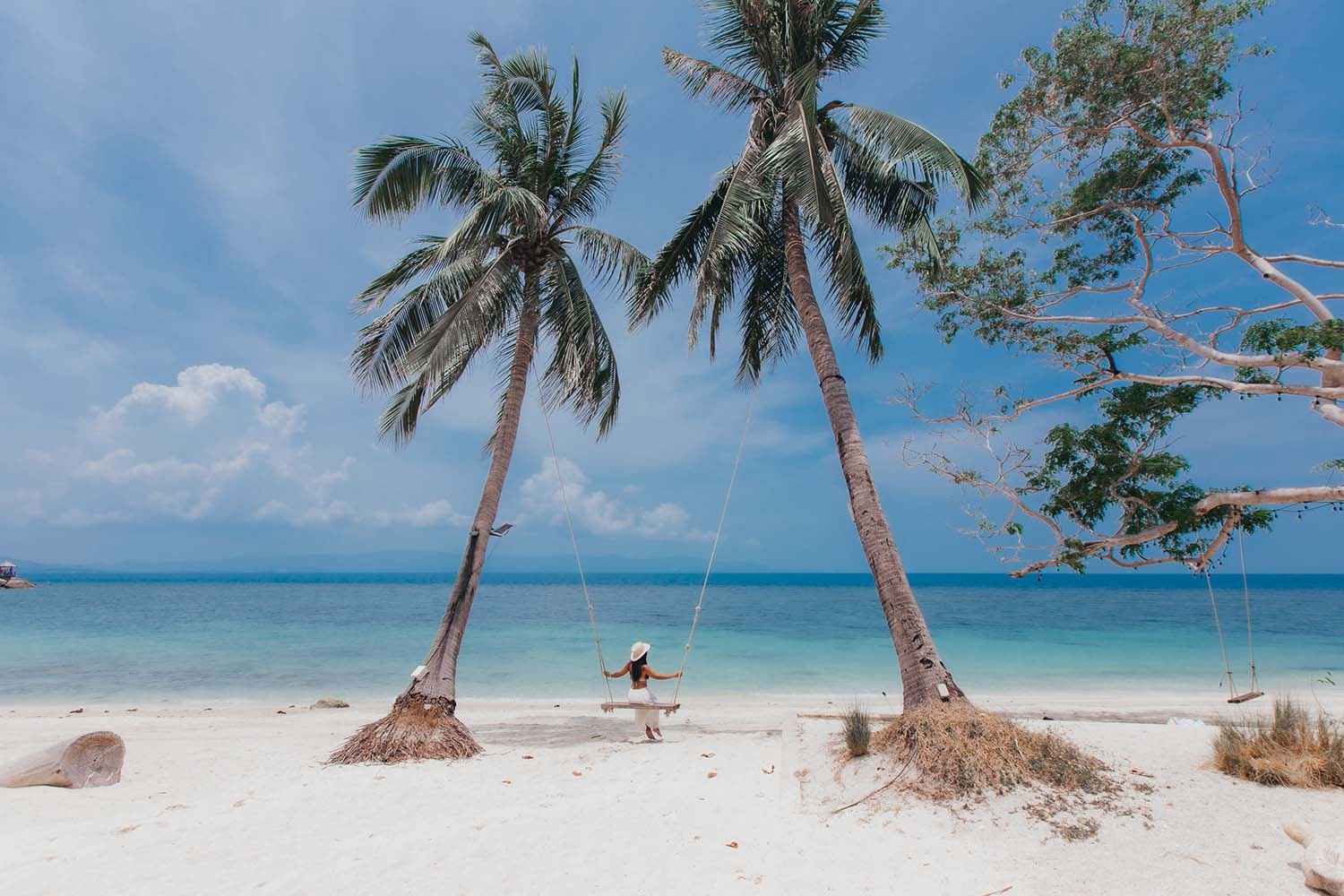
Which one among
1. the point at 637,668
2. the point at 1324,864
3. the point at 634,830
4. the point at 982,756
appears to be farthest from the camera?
the point at 637,668

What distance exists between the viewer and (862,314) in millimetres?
8984

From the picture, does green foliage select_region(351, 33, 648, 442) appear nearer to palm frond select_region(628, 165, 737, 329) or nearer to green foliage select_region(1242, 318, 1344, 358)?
palm frond select_region(628, 165, 737, 329)

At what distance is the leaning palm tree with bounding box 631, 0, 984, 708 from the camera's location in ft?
23.4

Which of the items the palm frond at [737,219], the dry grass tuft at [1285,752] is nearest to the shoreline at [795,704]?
the dry grass tuft at [1285,752]

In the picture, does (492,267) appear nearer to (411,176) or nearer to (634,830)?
(411,176)

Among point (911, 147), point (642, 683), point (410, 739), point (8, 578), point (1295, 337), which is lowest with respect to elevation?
point (8, 578)

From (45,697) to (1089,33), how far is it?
22020 mm

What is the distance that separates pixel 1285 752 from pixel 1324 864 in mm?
2427

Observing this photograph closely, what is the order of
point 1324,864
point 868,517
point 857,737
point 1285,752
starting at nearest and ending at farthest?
point 1324,864, point 1285,752, point 857,737, point 868,517

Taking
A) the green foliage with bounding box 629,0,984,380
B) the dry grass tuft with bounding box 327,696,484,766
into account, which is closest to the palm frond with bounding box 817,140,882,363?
the green foliage with bounding box 629,0,984,380

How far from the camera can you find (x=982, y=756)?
5250 millimetres

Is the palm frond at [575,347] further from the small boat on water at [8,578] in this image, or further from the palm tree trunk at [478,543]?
the small boat on water at [8,578]

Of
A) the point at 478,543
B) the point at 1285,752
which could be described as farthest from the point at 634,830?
the point at 1285,752

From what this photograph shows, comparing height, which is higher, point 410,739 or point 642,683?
point 642,683
